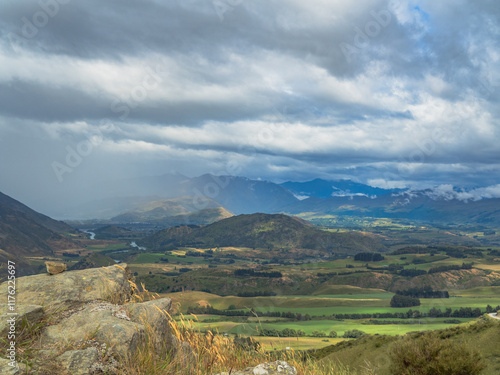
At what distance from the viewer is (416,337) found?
30.8 meters

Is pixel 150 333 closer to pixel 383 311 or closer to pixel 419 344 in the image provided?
pixel 419 344

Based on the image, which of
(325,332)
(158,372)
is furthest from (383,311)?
(158,372)

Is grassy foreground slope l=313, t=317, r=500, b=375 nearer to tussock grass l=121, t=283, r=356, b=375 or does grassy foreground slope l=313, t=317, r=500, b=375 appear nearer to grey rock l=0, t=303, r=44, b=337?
tussock grass l=121, t=283, r=356, b=375

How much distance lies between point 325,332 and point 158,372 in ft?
511

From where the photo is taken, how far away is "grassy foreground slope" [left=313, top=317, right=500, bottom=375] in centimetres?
3297

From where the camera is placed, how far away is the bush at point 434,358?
42.4ft

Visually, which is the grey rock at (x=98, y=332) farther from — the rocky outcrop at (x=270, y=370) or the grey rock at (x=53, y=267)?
the grey rock at (x=53, y=267)

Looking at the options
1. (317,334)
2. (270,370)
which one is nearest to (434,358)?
(270,370)

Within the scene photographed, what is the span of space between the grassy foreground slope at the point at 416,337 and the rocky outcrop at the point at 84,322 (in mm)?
12896

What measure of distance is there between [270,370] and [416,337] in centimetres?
2889

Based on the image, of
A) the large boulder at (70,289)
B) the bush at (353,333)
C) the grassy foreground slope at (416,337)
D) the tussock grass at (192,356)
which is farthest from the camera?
the bush at (353,333)

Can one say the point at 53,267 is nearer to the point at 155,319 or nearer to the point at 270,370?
the point at 155,319

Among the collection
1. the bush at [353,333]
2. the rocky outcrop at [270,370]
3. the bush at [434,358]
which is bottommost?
the bush at [353,333]

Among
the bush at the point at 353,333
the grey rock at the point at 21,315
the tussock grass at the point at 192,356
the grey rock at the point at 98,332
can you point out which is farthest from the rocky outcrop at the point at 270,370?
the bush at the point at 353,333
